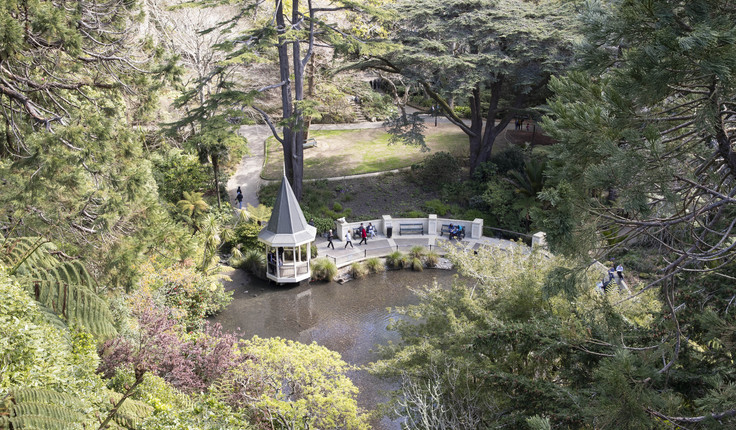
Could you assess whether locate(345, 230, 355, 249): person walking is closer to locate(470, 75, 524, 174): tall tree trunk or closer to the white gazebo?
the white gazebo

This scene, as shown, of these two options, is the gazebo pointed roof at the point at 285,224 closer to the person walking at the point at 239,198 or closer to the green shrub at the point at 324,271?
the green shrub at the point at 324,271

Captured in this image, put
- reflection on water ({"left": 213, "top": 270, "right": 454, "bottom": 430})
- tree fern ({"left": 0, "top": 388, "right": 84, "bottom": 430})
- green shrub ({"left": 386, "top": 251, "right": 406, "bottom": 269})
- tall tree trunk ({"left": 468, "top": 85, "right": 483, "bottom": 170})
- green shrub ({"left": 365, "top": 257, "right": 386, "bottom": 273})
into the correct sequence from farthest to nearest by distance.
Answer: tall tree trunk ({"left": 468, "top": 85, "right": 483, "bottom": 170}), green shrub ({"left": 386, "top": 251, "right": 406, "bottom": 269}), green shrub ({"left": 365, "top": 257, "right": 386, "bottom": 273}), reflection on water ({"left": 213, "top": 270, "right": 454, "bottom": 430}), tree fern ({"left": 0, "top": 388, "right": 84, "bottom": 430})

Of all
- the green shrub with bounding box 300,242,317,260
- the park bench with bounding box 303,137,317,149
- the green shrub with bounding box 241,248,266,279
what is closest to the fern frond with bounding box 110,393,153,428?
the green shrub with bounding box 241,248,266,279

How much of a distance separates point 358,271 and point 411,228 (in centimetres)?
422

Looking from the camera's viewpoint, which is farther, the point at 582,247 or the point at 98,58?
the point at 98,58

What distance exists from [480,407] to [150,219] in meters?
7.74

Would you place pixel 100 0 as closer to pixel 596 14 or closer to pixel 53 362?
pixel 53 362

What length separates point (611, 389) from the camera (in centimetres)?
575

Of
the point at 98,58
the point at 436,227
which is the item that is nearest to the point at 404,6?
the point at 436,227

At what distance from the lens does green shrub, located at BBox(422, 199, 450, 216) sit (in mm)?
24486

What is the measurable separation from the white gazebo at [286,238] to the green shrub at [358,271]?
1.60m

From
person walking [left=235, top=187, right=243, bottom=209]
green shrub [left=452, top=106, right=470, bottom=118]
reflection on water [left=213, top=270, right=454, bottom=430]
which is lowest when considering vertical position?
reflection on water [left=213, top=270, right=454, bottom=430]

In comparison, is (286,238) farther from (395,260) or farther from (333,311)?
(395,260)

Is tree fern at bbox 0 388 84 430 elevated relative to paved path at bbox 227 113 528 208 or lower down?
elevated
